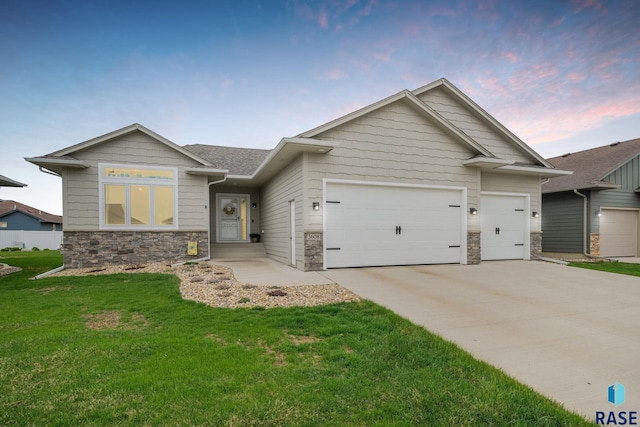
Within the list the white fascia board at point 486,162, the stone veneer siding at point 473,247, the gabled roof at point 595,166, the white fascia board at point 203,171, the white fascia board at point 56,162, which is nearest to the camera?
Result: the white fascia board at point 56,162

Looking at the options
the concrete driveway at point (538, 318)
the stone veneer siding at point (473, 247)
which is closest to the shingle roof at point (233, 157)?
the concrete driveway at point (538, 318)

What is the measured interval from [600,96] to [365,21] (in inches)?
338

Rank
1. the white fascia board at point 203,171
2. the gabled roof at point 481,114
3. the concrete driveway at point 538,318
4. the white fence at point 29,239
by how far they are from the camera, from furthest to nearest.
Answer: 1. the white fence at point 29,239
2. the gabled roof at point 481,114
3. the white fascia board at point 203,171
4. the concrete driveway at point 538,318

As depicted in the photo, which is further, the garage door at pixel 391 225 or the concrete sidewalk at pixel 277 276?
the garage door at pixel 391 225

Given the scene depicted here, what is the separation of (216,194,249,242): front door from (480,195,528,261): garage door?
9342 millimetres

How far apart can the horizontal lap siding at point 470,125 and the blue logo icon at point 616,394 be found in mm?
9706

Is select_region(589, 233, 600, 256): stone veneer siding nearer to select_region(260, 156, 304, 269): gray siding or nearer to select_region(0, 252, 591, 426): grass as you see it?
select_region(260, 156, 304, 269): gray siding

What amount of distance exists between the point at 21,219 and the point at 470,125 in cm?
4013

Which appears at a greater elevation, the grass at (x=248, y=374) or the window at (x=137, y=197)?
the window at (x=137, y=197)

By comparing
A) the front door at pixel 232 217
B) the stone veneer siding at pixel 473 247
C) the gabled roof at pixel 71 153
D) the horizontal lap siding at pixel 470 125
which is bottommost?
the stone veneer siding at pixel 473 247

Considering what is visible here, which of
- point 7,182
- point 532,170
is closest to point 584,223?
point 532,170

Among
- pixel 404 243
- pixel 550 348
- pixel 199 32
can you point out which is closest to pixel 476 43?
pixel 404 243

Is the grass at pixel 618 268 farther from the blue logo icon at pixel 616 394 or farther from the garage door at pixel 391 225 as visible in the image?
the blue logo icon at pixel 616 394

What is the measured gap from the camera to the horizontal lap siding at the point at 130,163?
884 centimetres
